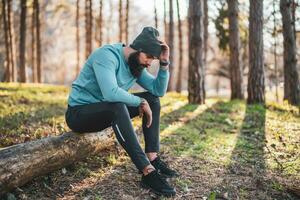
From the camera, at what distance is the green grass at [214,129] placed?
21.6 ft

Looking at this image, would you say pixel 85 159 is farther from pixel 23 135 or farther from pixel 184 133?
pixel 184 133

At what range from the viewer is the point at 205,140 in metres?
7.68

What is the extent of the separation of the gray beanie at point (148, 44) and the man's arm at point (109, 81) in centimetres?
35

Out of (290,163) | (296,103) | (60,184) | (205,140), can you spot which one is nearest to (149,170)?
(60,184)

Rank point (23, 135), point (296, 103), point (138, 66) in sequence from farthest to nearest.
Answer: point (296, 103) < point (23, 135) < point (138, 66)

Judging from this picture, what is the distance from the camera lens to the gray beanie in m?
4.91

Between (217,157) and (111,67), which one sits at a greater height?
(111,67)

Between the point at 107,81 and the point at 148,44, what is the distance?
667mm

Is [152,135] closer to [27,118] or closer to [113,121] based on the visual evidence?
[113,121]

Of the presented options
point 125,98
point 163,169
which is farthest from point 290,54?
point 125,98

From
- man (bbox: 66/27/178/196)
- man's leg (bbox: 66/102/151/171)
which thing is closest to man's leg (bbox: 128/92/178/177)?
man (bbox: 66/27/178/196)

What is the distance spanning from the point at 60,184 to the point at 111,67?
5.03ft

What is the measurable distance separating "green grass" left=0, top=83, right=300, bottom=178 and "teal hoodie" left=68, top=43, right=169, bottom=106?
3.85ft

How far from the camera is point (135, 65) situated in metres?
5.12
